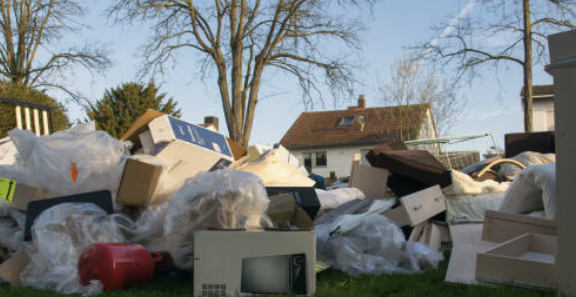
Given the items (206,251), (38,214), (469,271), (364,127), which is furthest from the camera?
(364,127)

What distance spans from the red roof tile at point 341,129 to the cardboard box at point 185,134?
20.1 meters

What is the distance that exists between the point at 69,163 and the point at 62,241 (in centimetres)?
93

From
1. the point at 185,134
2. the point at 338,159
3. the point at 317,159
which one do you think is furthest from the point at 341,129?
the point at 185,134

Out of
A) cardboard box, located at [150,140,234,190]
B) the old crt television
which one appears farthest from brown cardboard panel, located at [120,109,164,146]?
the old crt television

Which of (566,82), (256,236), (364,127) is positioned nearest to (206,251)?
(256,236)

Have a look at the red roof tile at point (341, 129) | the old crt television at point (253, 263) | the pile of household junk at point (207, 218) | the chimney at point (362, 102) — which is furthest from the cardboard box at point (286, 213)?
the chimney at point (362, 102)

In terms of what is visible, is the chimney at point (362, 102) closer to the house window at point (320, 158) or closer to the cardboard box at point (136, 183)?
the house window at point (320, 158)

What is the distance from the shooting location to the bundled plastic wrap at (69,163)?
3.71 metres

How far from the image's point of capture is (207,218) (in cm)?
296

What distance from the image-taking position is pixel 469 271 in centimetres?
286

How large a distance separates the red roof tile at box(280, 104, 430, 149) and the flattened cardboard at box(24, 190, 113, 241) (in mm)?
21537

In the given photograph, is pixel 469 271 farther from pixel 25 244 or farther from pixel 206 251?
pixel 25 244

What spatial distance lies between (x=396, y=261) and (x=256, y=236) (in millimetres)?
1307

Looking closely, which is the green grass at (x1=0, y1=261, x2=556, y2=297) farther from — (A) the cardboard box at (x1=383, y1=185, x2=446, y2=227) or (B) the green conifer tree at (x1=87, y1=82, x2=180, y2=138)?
(B) the green conifer tree at (x1=87, y1=82, x2=180, y2=138)
